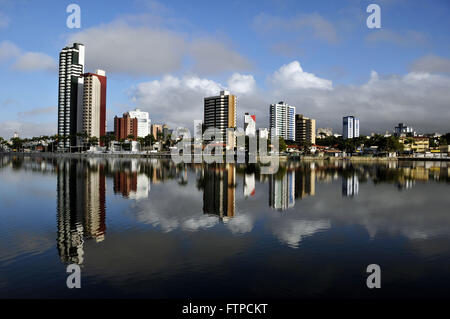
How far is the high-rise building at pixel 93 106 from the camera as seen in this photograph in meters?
182

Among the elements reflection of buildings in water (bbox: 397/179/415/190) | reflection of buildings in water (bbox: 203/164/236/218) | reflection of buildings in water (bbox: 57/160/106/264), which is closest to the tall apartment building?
reflection of buildings in water (bbox: 397/179/415/190)

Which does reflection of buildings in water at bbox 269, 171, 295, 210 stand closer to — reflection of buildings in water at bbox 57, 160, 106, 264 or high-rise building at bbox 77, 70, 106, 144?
reflection of buildings in water at bbox 57, 160, 106, 264

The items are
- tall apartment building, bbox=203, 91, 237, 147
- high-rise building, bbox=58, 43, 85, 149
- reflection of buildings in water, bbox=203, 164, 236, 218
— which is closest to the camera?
reflection of buildings in water, bbox=203, 164, 236, 218

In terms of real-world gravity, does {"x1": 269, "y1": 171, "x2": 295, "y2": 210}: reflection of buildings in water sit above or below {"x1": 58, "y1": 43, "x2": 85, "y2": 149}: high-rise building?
below

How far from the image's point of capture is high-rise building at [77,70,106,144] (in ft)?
596

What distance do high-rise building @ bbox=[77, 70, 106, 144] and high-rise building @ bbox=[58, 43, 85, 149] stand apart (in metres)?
2.86

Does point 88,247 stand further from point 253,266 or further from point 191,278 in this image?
point 253,266

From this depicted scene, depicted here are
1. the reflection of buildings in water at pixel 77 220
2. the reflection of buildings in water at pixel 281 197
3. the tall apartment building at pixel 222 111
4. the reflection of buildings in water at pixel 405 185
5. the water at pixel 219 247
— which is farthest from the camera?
the tall apartment building at pixel 222 111

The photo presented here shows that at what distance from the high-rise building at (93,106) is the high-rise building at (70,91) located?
2863 millimetres

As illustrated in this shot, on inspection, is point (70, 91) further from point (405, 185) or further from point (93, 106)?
point (405, 185)

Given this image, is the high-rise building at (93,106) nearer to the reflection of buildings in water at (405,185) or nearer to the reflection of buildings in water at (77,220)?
the reflection of buildings in water at (77,220)

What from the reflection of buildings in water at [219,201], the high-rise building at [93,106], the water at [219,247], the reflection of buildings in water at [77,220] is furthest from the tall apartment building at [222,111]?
the water at [219,247]

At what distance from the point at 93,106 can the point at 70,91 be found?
48.8 feet
